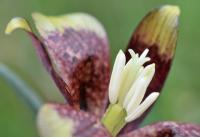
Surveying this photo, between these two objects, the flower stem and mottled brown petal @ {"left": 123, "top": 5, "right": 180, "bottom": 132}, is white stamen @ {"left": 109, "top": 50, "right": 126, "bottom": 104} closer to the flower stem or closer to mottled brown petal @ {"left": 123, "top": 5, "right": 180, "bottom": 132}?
the flower stem

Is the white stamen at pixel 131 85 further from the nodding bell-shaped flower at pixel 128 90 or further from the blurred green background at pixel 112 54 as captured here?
the blurred green background at pixel 112 54

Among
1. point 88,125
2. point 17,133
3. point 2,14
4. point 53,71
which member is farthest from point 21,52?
point 88,125

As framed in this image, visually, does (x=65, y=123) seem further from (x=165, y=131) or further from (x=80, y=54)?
(x=80, y=54)

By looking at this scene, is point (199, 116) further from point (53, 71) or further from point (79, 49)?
point (53, 71)

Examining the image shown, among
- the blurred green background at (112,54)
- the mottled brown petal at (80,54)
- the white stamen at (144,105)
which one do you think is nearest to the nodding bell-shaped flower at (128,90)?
the white stamen at (144,105)

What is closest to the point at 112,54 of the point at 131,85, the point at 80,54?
the point at 80,54
